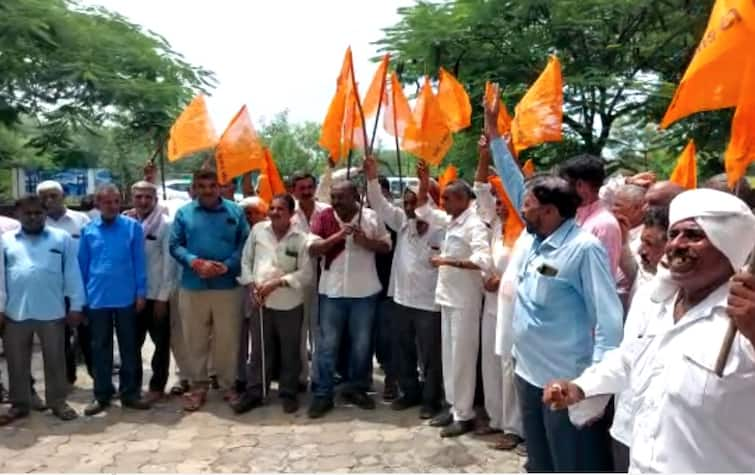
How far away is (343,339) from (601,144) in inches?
257

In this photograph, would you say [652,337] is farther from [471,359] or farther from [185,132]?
[185,132]

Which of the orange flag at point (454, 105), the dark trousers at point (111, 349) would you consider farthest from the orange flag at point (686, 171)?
the dark trousers at point (111, 349)

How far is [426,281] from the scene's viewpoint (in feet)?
19.4

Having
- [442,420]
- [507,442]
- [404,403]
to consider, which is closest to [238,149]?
[404,403]

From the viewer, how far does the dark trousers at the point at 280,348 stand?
6176 mm

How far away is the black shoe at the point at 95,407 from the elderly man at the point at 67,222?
0.71 m

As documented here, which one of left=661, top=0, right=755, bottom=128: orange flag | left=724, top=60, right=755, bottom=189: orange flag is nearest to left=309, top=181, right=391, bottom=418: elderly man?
left=661, top=0, right=755, bottom=128: orange flag

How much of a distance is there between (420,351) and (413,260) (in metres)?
0.75

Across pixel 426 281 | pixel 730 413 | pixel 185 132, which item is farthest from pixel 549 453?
pixel 185 132

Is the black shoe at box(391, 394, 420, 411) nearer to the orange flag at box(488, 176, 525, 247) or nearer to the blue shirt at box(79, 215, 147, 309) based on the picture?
the orange flag at box(488, 176, 525, 247)

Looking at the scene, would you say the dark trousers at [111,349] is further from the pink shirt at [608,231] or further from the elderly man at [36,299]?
the pink shirt at [608,231]

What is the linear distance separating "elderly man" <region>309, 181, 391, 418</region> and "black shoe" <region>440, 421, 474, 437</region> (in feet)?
2.92

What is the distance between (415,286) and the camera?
5.93 meters

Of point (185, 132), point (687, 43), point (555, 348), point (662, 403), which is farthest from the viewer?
point (687, 43)
